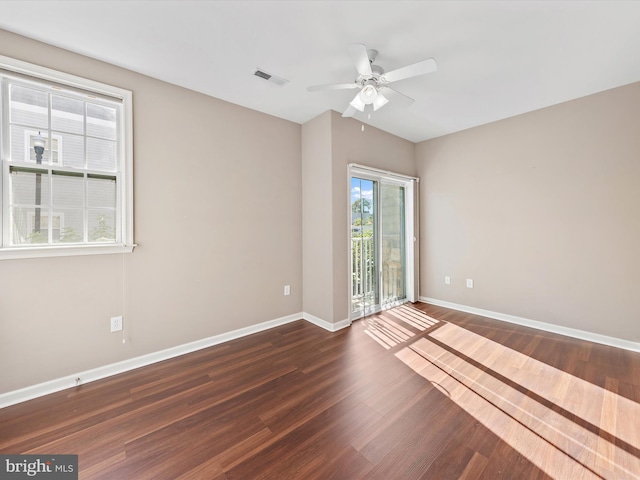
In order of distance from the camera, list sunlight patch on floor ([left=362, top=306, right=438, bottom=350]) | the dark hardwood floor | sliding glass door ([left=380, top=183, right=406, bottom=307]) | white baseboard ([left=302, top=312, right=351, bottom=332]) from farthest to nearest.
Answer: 1. sliding glass door ([left=380, top=183, right=406, bottom=307])
2. white baseboard ([left=302, top=312, right=351, bottom=332])
3. sunlight patch on floor ([left=362, top=306, right=438, bottom=350])
4. the dark hardwood floor

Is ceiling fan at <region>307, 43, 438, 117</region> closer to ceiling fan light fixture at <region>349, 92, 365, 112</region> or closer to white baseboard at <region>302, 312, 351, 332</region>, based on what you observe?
ceiling fan light fixture at <region>349, 92, 365, 112</region>

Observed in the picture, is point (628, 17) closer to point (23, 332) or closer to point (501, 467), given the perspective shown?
point (501, 467)

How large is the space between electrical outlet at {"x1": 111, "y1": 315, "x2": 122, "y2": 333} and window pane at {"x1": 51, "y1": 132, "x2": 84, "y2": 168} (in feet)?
4.42

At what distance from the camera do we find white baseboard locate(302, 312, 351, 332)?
322 cm

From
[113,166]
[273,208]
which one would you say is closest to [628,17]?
[273,208]

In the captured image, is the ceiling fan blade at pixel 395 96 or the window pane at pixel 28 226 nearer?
the window pane at pixel 28 226

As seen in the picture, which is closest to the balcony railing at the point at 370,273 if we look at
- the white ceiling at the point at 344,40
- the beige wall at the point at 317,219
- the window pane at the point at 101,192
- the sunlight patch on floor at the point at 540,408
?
the beige wall at the point at 317,219

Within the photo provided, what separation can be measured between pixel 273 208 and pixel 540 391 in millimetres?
3111

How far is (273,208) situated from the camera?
3.35 meters

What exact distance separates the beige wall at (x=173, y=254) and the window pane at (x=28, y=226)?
0.58 feet

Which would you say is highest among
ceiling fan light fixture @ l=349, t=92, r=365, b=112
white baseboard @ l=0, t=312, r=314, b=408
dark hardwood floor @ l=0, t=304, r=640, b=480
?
ceiling fan light fixture @ l=349, t=92, r=365, b=112

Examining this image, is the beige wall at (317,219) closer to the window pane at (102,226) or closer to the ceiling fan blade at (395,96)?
the ceiling fan blade at (395,96)

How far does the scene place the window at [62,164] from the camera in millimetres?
1948

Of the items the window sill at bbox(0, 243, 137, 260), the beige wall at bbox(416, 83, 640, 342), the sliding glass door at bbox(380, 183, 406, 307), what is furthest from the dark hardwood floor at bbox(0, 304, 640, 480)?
the sliding glass door at bbox(380, 183, 406, 307)
